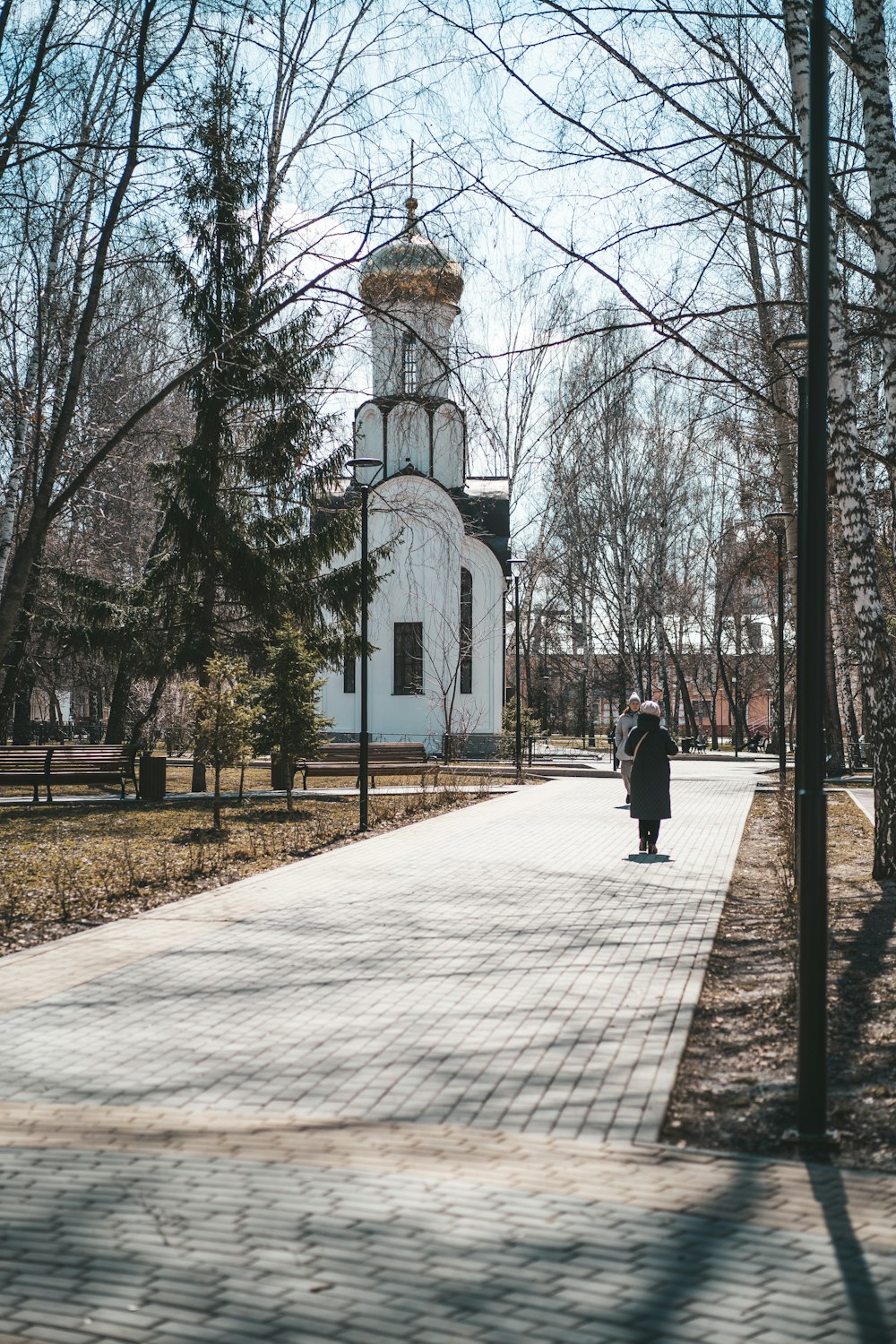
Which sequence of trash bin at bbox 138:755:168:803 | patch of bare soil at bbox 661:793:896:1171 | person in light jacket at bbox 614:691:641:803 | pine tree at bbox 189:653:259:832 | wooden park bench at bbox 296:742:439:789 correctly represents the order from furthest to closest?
wooden park bench at bbox 296:742:439:789 → trash bin at bbox 138:755:168:803 → person in light jacket at bbox 614:691:641:803 → pine tree at bbox 189:653:259:832 → patch of bare soil at bbox 661:793:896:1171

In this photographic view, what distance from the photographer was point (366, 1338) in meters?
3.37

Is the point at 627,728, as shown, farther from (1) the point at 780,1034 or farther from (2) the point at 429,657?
(2) the point at 429,657

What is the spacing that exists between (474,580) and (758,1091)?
37491mm

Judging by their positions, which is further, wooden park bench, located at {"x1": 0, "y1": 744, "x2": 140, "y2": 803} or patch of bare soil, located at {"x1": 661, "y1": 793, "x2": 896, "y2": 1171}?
wooden park bench, located at {"x1": 0, "y1": 744, "x2": 140, "y2": 803}

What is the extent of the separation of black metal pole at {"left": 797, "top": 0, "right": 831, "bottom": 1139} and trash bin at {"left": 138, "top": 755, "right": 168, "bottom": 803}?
1848 cm

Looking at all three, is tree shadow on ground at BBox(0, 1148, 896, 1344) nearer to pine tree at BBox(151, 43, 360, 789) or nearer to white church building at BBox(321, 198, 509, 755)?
pine tree at BBox(151, 43, 360, 789)

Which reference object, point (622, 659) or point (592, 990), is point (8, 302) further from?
point (622, 659)

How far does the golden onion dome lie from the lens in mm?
9641

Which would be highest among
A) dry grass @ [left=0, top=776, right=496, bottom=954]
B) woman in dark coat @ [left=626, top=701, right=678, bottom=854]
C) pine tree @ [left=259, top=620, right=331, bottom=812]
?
pine tree @ [left=259, top=620, right=331, bottom=812]

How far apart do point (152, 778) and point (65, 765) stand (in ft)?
4.86

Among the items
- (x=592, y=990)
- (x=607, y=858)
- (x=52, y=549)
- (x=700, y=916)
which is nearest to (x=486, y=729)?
(x=52, y=549)

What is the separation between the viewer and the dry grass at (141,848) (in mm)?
10977

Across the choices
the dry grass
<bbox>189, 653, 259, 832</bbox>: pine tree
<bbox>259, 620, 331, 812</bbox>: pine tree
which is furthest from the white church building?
<bbox>189, 653, 259, 832</bbox>: pine tree

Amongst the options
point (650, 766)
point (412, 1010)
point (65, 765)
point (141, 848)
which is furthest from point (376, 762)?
point (412, 1010)
